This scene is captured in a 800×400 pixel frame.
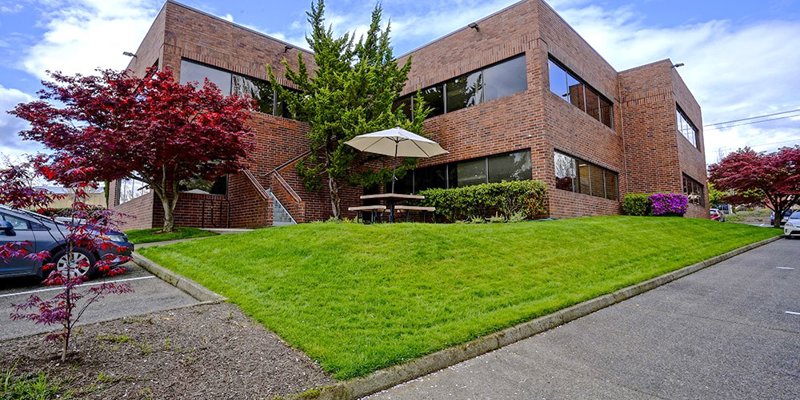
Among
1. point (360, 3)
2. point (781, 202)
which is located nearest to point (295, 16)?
point (360, 3)

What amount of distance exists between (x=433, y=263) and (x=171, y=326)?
338 centimetres

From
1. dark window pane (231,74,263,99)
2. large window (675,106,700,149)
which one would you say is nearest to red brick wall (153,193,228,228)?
dark window pane (231,74,263,99)

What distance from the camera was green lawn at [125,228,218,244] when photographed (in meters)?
9.68

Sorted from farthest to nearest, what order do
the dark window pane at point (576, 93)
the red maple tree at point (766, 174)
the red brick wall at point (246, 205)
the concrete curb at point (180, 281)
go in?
the red maple tree at point (766, 174)
the dark window pane at point (576, 93)
the red brick wall at point (246, 205)
the concrete curb at point (180, 281)

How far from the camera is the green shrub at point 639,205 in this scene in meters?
15.3

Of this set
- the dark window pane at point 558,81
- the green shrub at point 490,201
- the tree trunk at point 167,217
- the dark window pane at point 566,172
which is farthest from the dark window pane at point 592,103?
the tree trunk at point 167,217

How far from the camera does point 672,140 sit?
53.0 feet

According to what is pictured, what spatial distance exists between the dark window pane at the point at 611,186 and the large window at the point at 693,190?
379cm

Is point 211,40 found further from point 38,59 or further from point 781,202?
point 781,202

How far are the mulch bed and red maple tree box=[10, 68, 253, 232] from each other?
6.04m

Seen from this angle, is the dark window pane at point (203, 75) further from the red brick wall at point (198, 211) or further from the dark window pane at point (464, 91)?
the dark window pane at point (464, 91)

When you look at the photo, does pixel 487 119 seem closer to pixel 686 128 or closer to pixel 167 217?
pixel 167 217

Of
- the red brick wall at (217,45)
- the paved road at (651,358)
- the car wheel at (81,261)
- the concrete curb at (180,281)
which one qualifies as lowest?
the paved road at (651,358)

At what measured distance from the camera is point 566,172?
12844 millimetres
